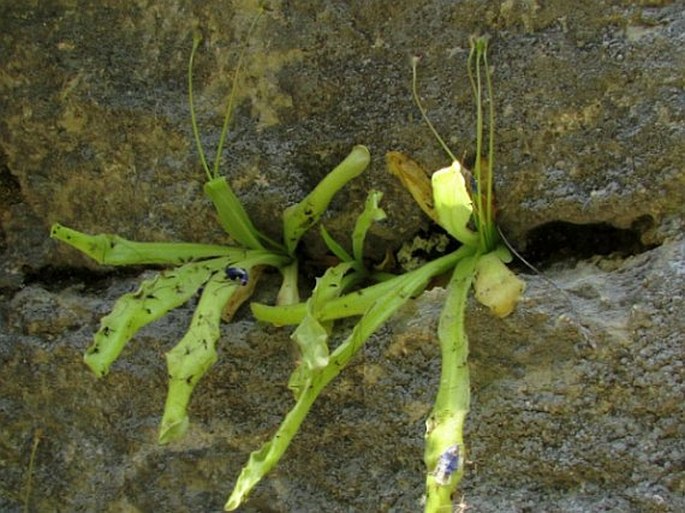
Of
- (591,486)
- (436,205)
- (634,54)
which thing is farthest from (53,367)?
(634,54)

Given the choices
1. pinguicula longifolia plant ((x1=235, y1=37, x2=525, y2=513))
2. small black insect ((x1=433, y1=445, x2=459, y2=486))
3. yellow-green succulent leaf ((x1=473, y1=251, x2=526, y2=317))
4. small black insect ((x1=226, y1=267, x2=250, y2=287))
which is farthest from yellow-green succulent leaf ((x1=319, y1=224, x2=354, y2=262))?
small black insect ((x1=433, y1=445, x2=459, y2=486))

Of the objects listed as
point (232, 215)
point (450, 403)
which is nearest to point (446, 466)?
point (450, 403)

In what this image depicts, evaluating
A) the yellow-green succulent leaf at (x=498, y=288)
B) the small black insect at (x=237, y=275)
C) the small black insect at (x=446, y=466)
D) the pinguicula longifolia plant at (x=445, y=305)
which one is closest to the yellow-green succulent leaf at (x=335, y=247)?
the pinguicula longifolia plant at (x=445, y=305)

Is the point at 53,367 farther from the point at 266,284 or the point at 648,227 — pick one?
the point at 648,227

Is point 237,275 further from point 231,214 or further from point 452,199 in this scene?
point 452,199

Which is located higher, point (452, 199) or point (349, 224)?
point (452, 199)

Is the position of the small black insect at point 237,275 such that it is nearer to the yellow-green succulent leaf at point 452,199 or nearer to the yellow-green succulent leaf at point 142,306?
the yellow-green succulent leaf at point 142,306
